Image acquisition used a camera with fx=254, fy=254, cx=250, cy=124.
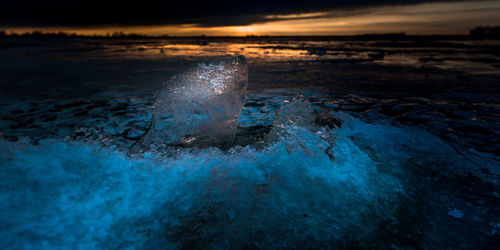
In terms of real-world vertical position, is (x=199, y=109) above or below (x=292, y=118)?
above

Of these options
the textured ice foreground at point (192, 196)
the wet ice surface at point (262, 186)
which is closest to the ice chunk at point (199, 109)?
the wet ice surface at point (262, 186)

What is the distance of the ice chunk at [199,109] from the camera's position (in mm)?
2884

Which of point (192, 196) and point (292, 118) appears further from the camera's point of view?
point (292, 118)

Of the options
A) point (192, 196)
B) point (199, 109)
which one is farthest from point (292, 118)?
point (192, 196)

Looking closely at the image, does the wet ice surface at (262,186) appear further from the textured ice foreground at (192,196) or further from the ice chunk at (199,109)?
the ice chunk at (199,109)

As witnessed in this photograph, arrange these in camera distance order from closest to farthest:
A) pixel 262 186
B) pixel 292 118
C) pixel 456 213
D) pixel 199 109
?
1. pixel 456 213
2. pixel 262 186
3. pixel 199 109
4. pixel 292 118

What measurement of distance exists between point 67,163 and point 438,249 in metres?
2.88

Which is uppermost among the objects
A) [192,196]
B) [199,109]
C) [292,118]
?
[199,109]

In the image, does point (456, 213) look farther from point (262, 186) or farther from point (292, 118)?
point (292, 118)

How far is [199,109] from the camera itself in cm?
298

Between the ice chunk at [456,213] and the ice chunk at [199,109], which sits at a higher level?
the ice chunk at [199,109]

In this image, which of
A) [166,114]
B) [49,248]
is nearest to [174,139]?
[166,114]

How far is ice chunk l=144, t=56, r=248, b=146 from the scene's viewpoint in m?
2.88

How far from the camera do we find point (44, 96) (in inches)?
212
